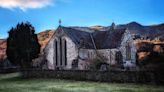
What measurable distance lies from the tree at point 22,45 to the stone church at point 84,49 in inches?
126

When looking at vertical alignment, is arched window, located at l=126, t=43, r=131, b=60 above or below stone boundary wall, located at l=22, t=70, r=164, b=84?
above

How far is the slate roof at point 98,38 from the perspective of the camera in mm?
64000

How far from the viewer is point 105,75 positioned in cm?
4181

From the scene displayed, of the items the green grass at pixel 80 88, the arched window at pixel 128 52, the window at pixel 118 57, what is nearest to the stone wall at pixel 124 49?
the arched window at pixel 128 52

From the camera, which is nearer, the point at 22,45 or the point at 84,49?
the point at 84,49

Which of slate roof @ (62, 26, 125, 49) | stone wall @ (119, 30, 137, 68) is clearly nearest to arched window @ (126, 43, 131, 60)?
stone wall @ (119, 30, 137, 68)

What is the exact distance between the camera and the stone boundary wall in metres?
37.8

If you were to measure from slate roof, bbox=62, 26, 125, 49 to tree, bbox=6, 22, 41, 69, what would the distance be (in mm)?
6931

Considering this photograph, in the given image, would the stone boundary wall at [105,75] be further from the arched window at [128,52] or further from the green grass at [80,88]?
the arched window at [128,52]

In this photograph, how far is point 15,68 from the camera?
61.0 meters

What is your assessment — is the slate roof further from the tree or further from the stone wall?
the tree

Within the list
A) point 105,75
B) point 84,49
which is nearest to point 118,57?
point 84,49

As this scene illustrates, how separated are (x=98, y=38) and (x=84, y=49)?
6.24m

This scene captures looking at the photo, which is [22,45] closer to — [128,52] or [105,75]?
[128,52]
